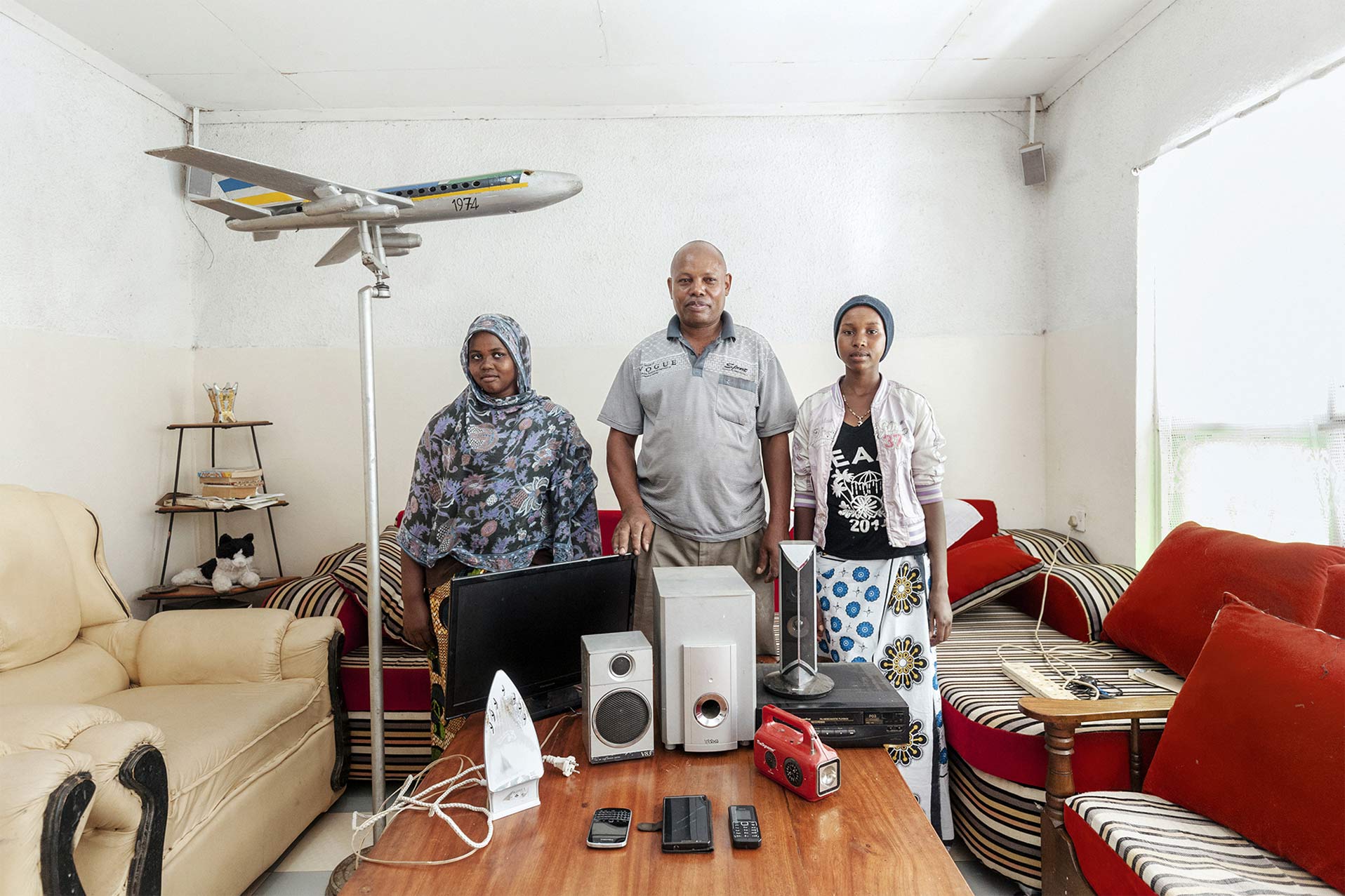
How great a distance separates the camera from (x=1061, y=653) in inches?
96.3

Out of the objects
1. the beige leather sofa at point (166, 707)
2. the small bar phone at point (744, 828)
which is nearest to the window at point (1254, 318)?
the small bar phone at point (744, 828)

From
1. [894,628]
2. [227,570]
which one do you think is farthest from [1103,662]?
[227,570]

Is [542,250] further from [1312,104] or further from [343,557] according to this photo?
[1312,104]

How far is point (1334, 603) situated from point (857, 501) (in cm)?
109

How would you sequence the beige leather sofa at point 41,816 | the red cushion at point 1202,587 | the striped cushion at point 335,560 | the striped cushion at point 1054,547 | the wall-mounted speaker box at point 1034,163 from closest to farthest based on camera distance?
the beige leather sofa at point 41,816
the red cushion at point 1202,587
the striped cushion at point 335,560
the striped cushion at point 1054,547
the wall-mounted speaker box at point 1034,163

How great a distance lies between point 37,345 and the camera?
8.93 feet

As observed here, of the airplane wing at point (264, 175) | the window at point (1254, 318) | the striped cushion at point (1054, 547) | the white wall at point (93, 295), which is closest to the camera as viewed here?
the airplane wing at point (264, 175)

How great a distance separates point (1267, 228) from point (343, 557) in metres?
3.30

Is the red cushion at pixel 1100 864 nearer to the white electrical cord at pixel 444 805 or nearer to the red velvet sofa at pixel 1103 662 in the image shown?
the red velvet sofa at pixel 1103 662

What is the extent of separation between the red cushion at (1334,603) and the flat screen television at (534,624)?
160 cm

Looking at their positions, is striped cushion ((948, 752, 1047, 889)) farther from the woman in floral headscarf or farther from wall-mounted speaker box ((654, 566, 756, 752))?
the woman in floral headscarf

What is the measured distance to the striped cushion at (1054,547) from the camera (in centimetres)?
312

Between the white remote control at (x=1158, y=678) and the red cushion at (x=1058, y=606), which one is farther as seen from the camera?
the red cushion at (x=1058, y=606)

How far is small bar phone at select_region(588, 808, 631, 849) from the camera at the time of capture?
42.5 inches
